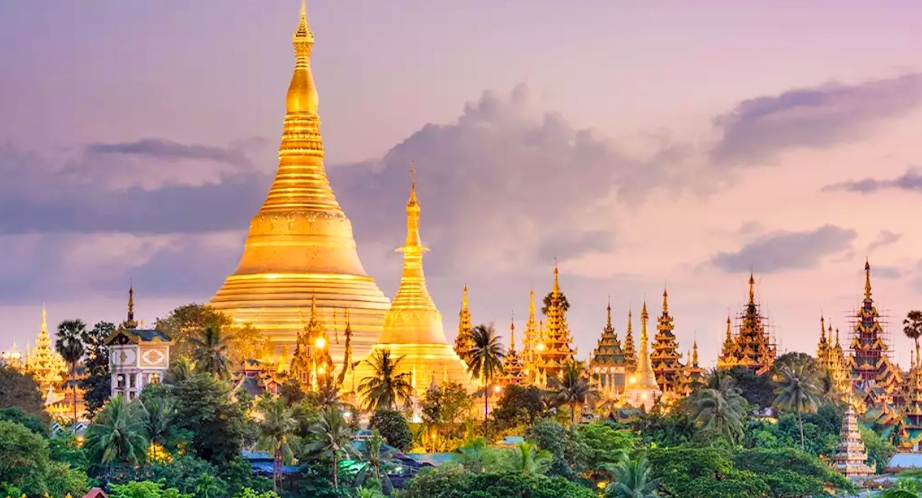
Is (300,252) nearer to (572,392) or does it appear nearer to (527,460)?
(572,392)

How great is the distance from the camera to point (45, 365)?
166 meters

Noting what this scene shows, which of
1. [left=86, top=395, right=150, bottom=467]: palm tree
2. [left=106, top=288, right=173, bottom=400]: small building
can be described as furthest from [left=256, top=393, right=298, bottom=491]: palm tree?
[left=106, top=288, right=173, bottom=400]: small building

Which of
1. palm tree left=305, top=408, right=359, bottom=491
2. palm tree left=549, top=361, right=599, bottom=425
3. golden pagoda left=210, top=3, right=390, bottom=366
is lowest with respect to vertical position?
palm tree left=305, top=408, right=359, bottom=491

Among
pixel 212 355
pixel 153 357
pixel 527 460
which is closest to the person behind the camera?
pixel 527 460

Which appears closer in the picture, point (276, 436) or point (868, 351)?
point (276, 436)

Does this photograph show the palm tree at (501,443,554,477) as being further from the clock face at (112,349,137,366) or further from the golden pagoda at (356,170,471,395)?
the golden pagoda at (356,170,471,395)

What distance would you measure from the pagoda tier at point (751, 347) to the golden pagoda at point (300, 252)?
30.5m

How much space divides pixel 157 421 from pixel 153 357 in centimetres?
1554

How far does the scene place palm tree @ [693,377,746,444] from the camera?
4181 inches

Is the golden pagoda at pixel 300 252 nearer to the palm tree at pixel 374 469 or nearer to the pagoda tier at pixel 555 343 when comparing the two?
the pagoda tier at pixel 555 343

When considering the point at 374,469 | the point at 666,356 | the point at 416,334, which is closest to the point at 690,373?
the point at 666,356

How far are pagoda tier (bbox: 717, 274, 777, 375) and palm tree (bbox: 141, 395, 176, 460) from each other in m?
73.3

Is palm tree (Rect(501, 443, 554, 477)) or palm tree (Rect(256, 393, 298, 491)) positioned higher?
palm tree (Rect(256, 393, 298, 491))

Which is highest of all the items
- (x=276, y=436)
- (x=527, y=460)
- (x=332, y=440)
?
(x=276, y=436)
